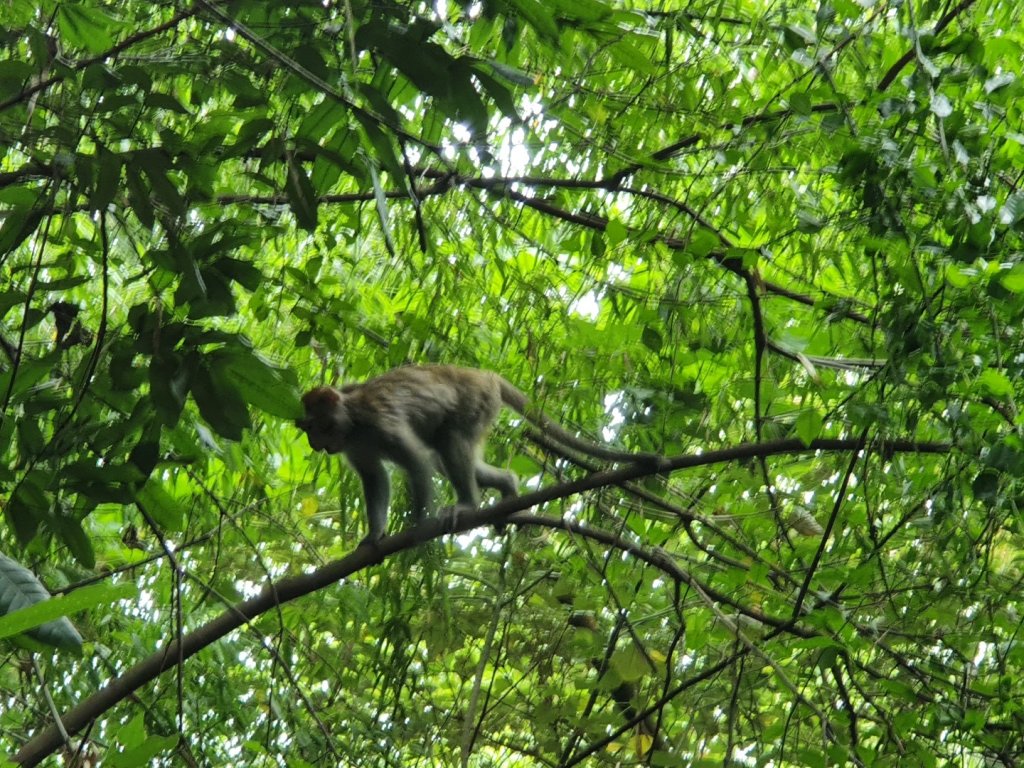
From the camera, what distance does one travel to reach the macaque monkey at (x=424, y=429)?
5969 mm

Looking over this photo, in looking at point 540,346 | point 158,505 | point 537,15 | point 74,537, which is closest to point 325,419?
point 540,346

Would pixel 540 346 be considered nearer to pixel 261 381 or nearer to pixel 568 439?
pixel 568 439

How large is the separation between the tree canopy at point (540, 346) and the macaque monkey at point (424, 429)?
174 mm

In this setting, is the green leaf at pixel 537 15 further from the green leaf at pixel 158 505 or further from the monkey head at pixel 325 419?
the monkey head at pixel 325 419

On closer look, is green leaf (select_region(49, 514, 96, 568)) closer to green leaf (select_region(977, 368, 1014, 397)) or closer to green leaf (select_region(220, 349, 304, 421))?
green leaf (select_region(220, 349, 304, 421))

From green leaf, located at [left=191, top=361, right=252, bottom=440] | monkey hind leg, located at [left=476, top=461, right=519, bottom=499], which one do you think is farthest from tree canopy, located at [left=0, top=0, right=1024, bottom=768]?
monkey hind leg, located at [left=476, top=461, right=519, bottom=499]

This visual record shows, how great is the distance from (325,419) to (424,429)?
2.77ft

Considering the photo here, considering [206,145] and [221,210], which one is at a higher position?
[221,210]

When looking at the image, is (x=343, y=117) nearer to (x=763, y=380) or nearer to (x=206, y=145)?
(x=206, y=145)

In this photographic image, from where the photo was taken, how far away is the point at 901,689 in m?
3.77

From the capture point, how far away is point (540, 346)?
499 centimetres

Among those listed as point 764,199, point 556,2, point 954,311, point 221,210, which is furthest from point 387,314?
point 556,2

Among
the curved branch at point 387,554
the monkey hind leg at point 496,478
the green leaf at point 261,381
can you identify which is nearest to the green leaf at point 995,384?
the curved branch at point 387,554

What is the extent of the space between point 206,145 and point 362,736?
9.90ft
